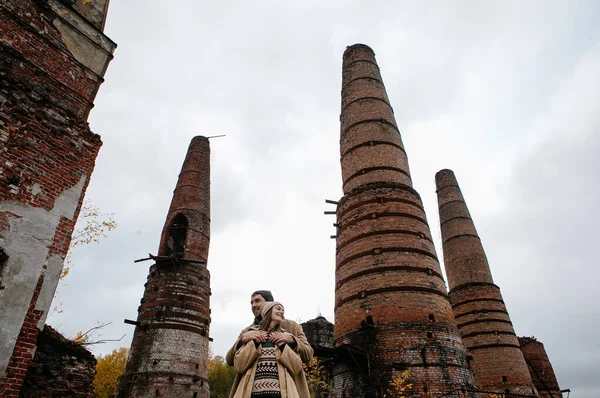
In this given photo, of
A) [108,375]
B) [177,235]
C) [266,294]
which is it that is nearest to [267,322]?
[266,294]

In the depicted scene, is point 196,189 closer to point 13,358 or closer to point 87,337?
point 87,337

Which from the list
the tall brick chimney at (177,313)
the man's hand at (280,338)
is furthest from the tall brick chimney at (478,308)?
the man's hand at (280,338)

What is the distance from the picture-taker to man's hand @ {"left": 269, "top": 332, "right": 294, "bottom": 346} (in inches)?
106

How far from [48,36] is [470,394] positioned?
11448mm

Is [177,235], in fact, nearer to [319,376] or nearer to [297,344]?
[319,376]


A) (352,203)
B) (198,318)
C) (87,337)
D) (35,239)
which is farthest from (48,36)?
(198,318)

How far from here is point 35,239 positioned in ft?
18.2

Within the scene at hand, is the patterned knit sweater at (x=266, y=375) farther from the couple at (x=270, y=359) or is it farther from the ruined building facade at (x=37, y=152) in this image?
the ruined building facade at (x=37, y=152)

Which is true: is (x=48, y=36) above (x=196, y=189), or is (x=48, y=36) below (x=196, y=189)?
below

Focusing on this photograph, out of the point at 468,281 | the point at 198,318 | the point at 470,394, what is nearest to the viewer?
the point at 470,394

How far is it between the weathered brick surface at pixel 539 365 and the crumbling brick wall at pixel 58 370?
2134 cm

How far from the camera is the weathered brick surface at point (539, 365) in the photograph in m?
20.3

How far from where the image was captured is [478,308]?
56.7 feet

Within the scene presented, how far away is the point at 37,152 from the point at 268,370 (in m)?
5.37
